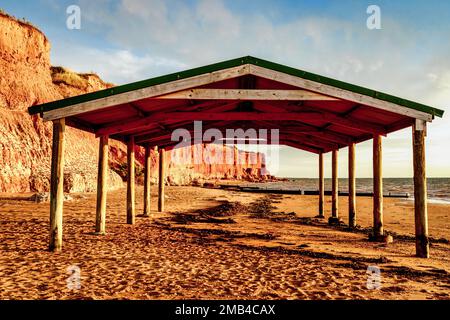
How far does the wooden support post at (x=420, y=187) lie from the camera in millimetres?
8383

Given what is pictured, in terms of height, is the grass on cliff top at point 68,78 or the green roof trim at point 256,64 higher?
the grass on cliff top at point 68,78

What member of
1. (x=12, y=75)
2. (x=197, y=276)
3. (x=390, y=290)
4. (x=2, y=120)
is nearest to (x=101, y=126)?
(x=197, y=276)

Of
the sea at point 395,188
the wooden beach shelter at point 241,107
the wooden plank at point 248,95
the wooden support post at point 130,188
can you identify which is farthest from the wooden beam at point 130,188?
the sea at point 395,188

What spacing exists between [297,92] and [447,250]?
6453 mm

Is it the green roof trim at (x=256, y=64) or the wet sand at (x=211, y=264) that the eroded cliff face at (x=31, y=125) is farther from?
the green roof trim at (x=256, y=64)

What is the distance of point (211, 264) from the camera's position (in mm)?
7363

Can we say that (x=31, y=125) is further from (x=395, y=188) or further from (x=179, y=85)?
(x=395, y=188)

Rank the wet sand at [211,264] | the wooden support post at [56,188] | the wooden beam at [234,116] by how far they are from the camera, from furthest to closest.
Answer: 1. the wooden beam at [234,116]
2. the wooden support post at [56,188]
3. the wet sand at [211,264]

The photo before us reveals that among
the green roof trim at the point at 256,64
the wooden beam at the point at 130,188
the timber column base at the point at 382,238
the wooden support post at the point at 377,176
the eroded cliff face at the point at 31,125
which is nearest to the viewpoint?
the green roof trim at the point at 256,64

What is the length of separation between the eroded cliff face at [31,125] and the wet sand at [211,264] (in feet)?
58.5

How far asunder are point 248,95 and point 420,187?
4753mm

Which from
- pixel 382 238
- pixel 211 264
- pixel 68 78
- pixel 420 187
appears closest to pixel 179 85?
pixel 211 264

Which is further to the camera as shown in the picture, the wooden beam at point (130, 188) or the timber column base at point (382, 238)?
the wooden beam at point (130, 188)
